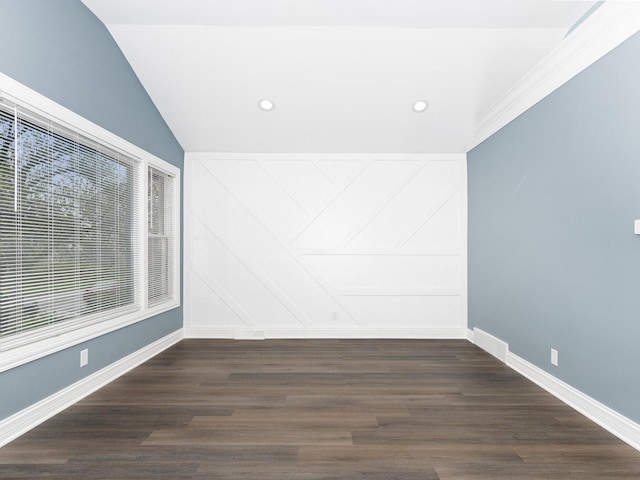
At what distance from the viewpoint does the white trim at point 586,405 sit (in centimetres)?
222

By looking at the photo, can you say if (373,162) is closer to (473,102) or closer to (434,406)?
(473,102)

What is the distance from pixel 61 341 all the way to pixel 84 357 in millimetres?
315

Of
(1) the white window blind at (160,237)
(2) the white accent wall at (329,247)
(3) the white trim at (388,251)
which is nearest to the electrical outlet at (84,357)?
(1) the white window blind at (160,237)

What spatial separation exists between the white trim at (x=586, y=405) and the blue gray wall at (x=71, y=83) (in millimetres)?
3604

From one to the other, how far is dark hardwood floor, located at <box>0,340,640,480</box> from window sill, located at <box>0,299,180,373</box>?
0.45 metres

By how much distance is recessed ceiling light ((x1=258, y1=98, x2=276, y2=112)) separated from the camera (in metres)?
4.02

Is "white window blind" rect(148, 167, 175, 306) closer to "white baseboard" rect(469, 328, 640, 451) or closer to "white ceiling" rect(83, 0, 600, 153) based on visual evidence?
"white ceiling" rect(83, 0, 600, 153)

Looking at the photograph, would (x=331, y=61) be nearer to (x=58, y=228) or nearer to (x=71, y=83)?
(x=71, y=83)

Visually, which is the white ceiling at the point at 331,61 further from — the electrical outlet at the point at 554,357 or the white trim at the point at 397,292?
the electrical outlet at the point at 554,357

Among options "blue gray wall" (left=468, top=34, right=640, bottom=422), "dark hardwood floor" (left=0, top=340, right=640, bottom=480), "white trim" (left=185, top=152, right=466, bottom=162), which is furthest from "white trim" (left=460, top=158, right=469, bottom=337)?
Answer: "dark hardwood floor" (left=0, top=340, right=640, bottom=480)

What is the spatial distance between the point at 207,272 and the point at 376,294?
7.19 feet

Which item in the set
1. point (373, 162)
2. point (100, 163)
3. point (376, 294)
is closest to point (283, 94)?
point (373, 162)

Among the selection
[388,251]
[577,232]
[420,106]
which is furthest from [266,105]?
[577,232]

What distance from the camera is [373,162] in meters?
4.86
